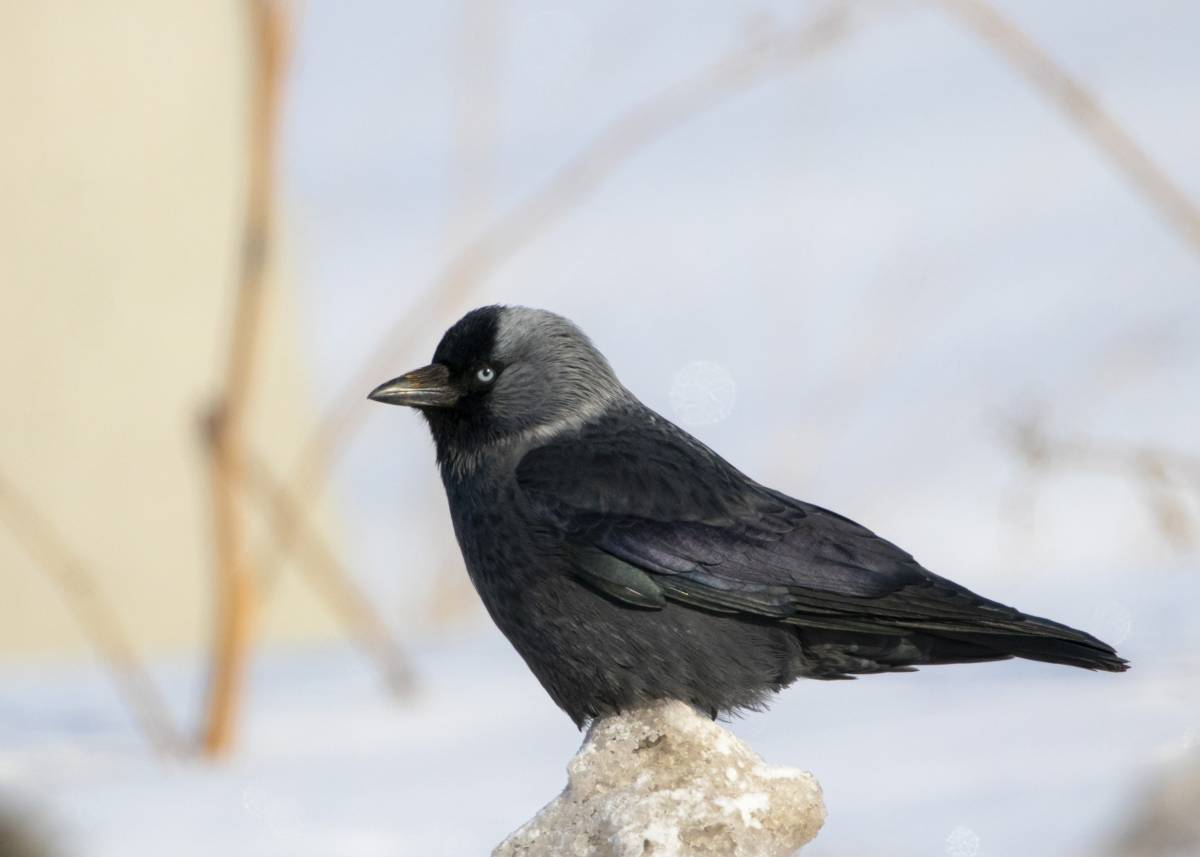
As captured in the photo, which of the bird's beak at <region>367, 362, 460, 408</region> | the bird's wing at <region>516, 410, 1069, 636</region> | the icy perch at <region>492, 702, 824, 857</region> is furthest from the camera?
the bird's beak at <region>367, 362, 460, 408</region>

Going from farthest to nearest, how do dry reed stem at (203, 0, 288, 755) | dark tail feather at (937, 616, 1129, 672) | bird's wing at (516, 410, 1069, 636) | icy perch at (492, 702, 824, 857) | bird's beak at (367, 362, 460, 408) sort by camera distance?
dry reed stem at (203, 0, 288, 755) → bird's beak at (367, 362, 460, 408) → bird's wing at (516, 410, 1069, 636) → dark tail feather at (937, 616, 1129, 672) → icy perch at (492, 702, 824, 857)

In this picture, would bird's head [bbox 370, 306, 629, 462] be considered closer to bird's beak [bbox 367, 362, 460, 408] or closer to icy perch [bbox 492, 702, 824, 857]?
bird's beak [bbox 367, 362, 460, 408]

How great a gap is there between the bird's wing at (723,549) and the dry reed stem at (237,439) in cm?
206

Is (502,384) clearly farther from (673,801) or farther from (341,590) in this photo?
(341,590)

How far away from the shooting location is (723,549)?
136 inches

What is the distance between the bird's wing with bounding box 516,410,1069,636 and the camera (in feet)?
11.1

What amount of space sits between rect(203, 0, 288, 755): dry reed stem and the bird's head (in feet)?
5.68

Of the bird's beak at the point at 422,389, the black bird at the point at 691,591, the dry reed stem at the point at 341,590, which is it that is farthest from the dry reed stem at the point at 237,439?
A: the black bird at the point at 691,591

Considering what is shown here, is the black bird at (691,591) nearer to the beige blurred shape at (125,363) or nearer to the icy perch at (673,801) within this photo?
the icy perch at (673,801)

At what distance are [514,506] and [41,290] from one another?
5741 mm

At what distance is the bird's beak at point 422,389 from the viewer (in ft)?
12.2

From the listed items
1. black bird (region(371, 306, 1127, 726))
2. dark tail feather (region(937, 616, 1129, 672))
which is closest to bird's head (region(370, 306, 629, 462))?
black bird (region(371, 306, 1127, 726))

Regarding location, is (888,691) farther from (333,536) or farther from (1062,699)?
(333,536)

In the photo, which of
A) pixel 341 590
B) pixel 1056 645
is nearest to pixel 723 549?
pixel 1056 645
